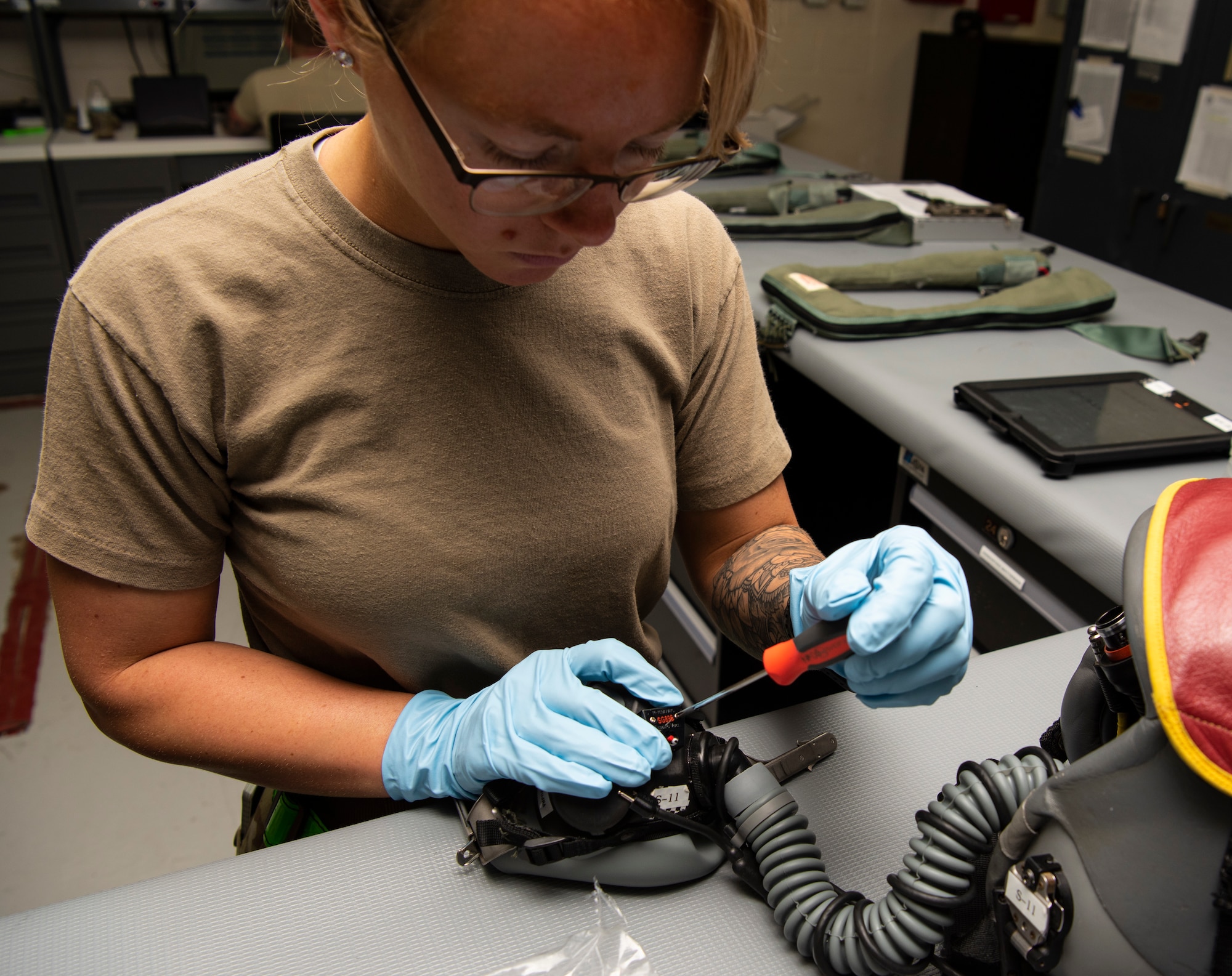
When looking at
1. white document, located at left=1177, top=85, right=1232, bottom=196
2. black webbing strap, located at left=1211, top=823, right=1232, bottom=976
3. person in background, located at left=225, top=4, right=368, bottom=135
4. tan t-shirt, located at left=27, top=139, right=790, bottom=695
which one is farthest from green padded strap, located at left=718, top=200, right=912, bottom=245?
black webbing strap, located at left=1211, top=823, right=1232, bottom=976

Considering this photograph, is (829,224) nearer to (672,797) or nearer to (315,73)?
(315,73)

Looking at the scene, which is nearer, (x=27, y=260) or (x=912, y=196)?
(x=912, y=196)

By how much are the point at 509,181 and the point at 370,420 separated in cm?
25

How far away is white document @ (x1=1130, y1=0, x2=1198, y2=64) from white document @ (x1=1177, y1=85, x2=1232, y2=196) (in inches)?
7.2

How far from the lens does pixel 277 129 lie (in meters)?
2.85

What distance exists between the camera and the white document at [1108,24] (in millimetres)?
2945

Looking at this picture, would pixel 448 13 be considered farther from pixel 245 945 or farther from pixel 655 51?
pixel 245 945

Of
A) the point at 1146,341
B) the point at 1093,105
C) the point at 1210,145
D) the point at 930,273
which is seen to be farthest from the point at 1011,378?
the point at 1093,105

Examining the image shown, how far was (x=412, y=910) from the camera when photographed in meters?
0.59

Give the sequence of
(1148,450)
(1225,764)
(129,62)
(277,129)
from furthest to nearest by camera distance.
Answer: (129,62) → (277,129) → (1148,450) → (1225,764)

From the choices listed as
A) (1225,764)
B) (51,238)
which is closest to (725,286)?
(1225,764)

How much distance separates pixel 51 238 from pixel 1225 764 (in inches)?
142

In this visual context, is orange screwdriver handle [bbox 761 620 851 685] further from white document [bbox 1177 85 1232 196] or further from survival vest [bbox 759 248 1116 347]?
white document [bbox 1177 85 1232 196]

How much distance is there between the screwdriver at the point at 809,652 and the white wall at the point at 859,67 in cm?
406
